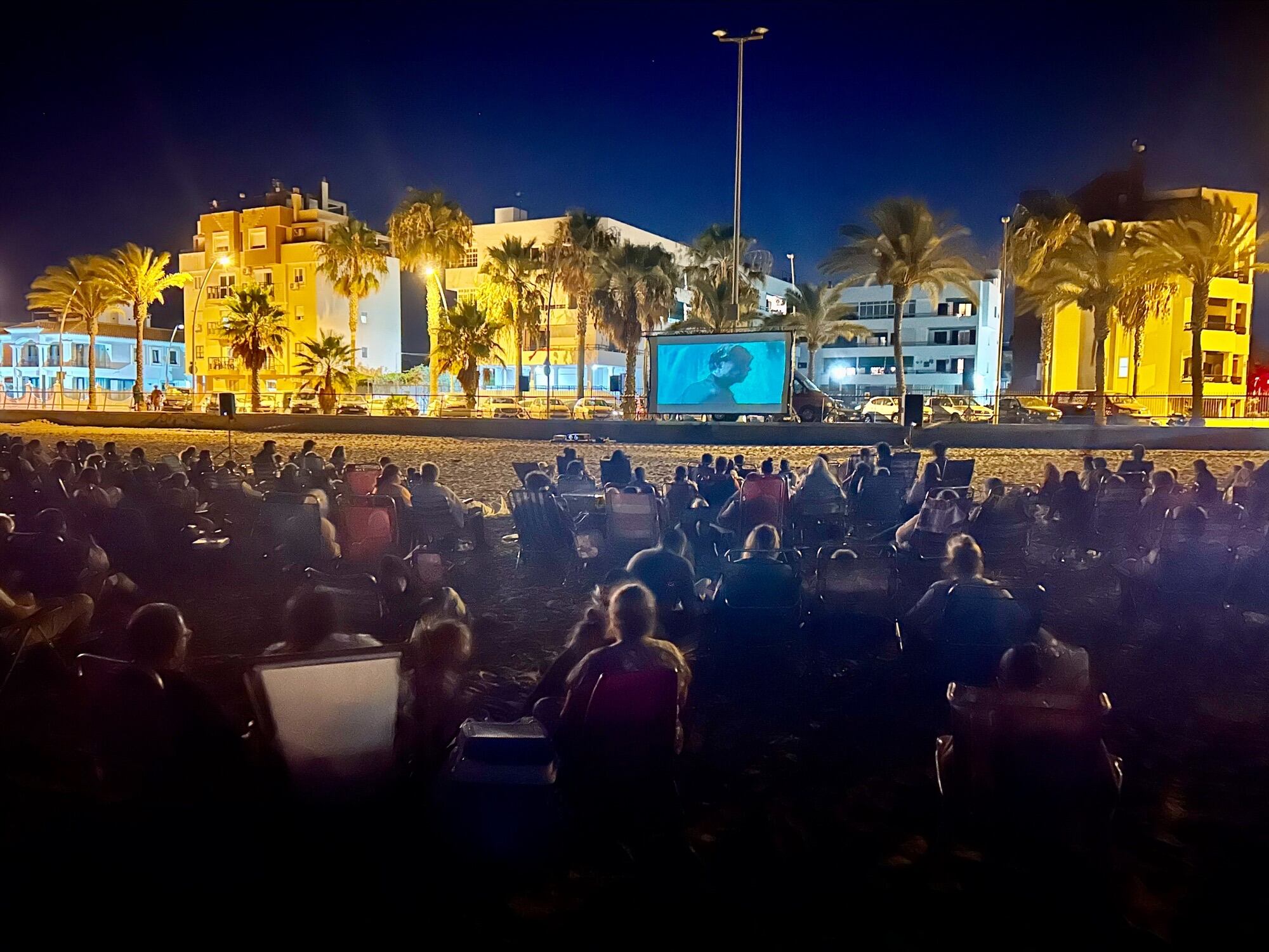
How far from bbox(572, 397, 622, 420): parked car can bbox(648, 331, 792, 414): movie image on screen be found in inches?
471

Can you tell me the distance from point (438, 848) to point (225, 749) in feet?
2.81

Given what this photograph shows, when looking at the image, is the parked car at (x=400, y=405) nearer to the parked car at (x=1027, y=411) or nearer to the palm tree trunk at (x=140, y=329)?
the palm tree trunk at (x=140, y=329)

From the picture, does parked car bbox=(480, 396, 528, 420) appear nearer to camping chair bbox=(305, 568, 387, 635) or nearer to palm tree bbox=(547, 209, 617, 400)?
palm tree bbox=(547, 209, 617, 400)

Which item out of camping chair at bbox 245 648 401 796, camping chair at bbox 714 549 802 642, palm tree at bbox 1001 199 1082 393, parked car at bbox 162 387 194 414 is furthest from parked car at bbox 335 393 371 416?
camping chair at bbox 245 648 401 796

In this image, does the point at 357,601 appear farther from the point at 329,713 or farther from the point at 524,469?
the point at 524,469

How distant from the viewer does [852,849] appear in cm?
389

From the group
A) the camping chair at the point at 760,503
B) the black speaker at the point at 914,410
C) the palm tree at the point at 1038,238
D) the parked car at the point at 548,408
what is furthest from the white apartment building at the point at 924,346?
the camping chair at the point at 760,503

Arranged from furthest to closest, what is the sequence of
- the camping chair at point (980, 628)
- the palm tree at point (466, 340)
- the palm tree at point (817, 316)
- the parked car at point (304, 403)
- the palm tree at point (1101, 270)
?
the palm tree at point (817, 316) → the palm tree at point (466, 340) → the parked car at point (304, 403) → the palm tree at point (1101, 270) → the camping chair at point (980, 628)

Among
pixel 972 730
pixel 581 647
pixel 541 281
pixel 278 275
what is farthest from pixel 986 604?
pixel 278 275

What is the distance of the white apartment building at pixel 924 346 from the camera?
67.1 m

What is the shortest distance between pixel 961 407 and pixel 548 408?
14.4 metres

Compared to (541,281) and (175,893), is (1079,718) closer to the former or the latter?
(175,893)

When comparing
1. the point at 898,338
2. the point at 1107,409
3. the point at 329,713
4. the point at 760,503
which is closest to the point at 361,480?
the point at 760,503

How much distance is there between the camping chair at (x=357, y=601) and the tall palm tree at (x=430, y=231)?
42091 millimetres
